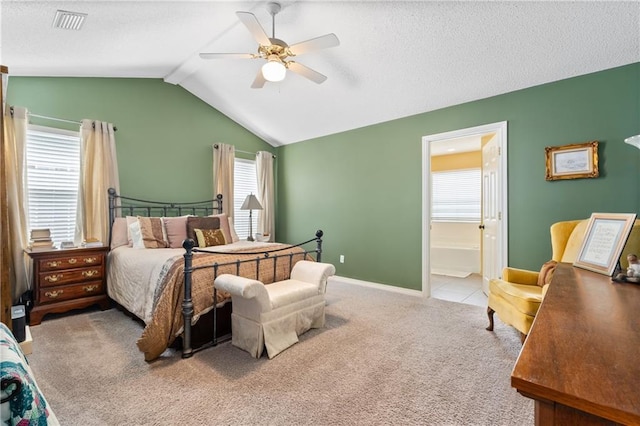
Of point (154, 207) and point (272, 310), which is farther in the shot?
point (154, 207)

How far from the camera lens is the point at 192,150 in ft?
15.0

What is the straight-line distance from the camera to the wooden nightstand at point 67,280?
2.94m

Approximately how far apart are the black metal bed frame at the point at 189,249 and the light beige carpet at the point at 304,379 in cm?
18

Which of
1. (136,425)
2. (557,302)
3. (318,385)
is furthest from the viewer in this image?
(318,385)

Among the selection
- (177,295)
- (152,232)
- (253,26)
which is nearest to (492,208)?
(253,26)

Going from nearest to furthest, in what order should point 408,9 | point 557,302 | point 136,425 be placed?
point 557,302
point 136,425
point 408,9

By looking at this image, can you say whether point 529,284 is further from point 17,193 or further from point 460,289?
point 17,193

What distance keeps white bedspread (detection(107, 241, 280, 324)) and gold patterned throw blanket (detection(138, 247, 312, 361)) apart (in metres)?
0.16

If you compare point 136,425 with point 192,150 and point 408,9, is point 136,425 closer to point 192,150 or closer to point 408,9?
point 408,9

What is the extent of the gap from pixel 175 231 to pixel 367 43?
124 inches

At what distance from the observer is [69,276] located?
A: 3.11 meters

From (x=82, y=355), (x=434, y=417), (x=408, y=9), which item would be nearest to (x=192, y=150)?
(x=82, y=355)

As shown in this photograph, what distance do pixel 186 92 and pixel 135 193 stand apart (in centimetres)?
177

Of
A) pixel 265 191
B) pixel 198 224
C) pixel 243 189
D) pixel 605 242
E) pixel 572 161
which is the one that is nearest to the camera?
pixel 605 242
